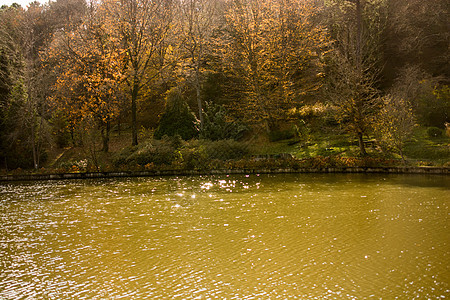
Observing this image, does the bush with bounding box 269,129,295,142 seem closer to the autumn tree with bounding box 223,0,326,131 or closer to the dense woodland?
the dense woodland

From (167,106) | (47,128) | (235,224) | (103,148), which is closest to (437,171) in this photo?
(235,224)

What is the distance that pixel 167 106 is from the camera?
2611 centimetres

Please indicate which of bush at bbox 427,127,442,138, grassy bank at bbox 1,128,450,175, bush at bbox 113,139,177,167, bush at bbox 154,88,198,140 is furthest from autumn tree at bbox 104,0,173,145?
bush at bbox 427,127,442,138

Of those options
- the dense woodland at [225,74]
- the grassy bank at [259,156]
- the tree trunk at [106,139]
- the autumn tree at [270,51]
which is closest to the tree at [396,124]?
the grassy bank at [259,156]

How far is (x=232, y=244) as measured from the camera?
7652mm

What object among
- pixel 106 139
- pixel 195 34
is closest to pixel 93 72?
pixel 106 139

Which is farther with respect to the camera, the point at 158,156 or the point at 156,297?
the point at 158,156

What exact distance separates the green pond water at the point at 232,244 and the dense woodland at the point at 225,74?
9.10 meters

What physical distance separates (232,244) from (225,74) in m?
23.2

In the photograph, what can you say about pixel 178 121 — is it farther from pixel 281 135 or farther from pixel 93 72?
pixel 281 135

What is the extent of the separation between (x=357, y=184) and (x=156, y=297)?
1073cm

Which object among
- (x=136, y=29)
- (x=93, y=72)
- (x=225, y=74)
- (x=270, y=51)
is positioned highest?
(x=136, y=29)

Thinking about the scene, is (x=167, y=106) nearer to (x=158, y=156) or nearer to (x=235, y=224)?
(x=158, y=156)

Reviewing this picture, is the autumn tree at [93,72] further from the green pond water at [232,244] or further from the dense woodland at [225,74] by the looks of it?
the green pond water at [232,244]
